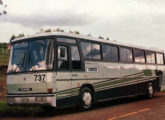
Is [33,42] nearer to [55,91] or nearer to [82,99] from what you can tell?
[55,91]

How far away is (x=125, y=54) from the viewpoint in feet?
57.2

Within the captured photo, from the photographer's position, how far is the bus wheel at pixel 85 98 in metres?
13.2

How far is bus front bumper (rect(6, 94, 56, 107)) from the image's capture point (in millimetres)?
11502

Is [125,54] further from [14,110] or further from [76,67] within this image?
[14,110]

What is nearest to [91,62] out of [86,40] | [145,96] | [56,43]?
[86,40]

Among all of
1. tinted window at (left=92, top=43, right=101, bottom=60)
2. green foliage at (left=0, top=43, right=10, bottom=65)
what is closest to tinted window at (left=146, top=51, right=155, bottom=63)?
tinted window at (left=92, top=43, right=101, bottom=60)

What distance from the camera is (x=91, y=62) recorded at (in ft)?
46.2

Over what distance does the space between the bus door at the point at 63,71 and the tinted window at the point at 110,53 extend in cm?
312

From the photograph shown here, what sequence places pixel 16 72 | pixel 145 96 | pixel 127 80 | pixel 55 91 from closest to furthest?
pixel 55 91 < pixel 16 72 < pixel 127 80 < pixel 145 96

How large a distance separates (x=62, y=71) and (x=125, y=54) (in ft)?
20.2

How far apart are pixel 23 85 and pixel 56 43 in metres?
2.05

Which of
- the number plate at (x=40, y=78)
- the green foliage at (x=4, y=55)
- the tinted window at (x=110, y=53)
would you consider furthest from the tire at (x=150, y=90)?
the green foliage at (x=4, y=55)

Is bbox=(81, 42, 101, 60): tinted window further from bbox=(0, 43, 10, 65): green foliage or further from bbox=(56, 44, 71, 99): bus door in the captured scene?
bbox=(0, 43, 10, 65): green foliage

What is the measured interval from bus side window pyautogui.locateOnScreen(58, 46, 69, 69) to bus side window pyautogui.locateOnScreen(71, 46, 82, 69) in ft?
1.27
